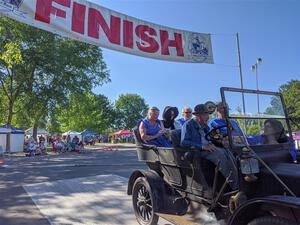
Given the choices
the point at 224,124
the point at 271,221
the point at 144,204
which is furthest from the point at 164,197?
the point at 271,221

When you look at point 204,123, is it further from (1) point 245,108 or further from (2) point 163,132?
(2) point 163,132

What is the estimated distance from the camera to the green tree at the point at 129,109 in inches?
3738

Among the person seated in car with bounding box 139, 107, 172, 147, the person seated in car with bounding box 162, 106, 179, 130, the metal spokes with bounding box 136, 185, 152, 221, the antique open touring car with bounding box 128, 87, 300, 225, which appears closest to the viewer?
the antique open touring car with bounding box 128, 87, 300, 225

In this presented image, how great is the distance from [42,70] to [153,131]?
2524cm

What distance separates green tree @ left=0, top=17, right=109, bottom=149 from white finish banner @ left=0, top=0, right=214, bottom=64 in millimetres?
19903

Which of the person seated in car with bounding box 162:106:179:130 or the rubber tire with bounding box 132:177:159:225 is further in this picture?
the person seated in car with bounding box 162:106:179:130

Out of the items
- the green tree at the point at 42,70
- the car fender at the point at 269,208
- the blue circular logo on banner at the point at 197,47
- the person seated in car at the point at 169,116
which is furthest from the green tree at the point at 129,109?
the car fender at the point at 269,208

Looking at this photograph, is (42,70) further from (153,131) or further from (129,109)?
(129,109)

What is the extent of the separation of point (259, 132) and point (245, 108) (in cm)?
34

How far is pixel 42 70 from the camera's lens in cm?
2884

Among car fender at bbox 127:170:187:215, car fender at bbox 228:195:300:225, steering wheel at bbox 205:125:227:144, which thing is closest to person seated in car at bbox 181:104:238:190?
steering wheel at bbox 205:125:227:144

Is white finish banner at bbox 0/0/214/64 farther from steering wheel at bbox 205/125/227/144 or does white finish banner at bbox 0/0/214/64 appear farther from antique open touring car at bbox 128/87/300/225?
steering wheel at bbox 205/125/227/144

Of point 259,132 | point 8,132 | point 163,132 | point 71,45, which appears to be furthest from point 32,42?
point 259,132

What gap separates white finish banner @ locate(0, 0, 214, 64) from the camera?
23.9 feet
